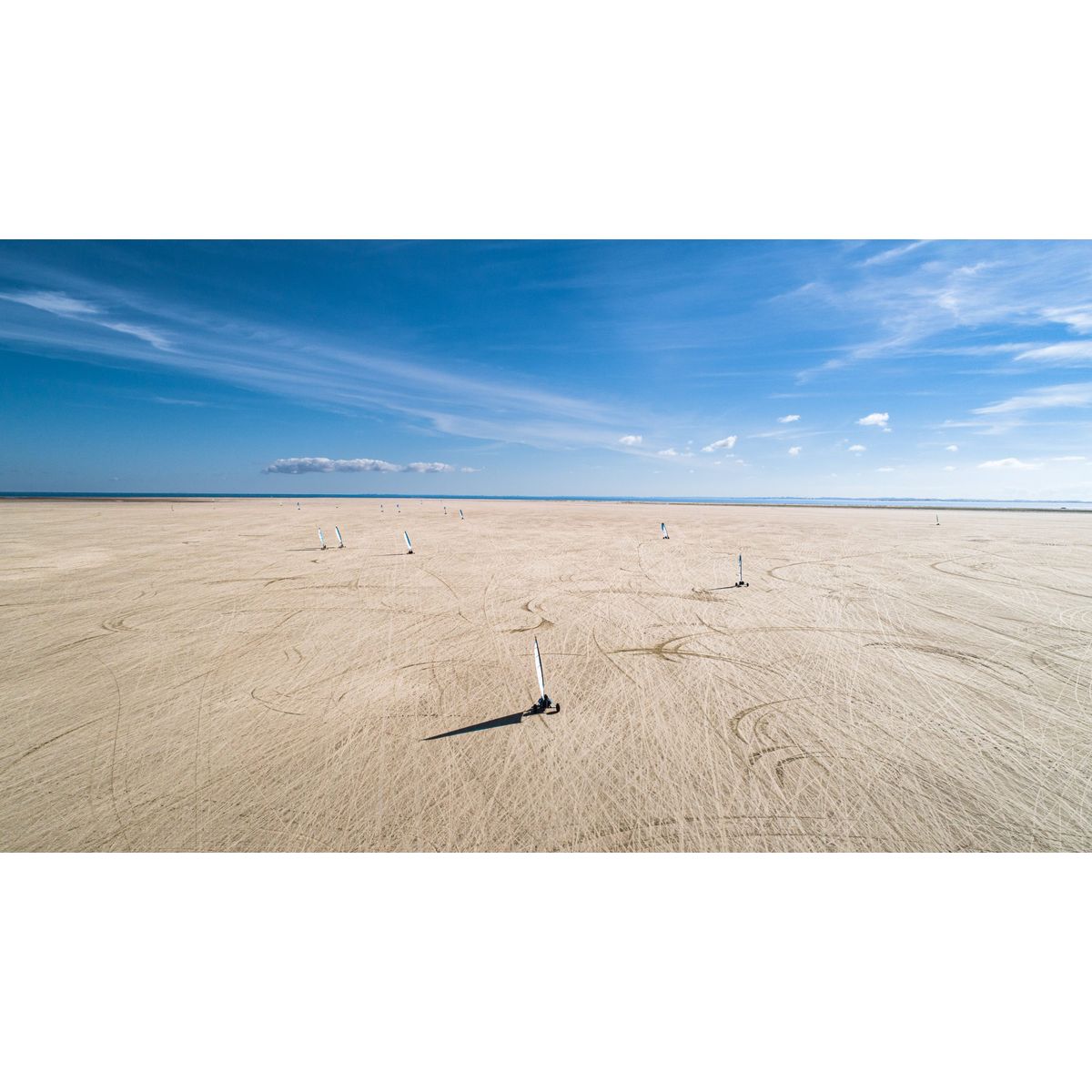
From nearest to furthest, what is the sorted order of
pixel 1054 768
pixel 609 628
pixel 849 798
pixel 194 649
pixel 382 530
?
pixel 849 798 → pixel 1054 768 → pixel 194 649 → pixel 609 628 → pixel 382 530

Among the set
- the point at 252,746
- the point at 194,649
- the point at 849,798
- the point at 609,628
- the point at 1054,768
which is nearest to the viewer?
the point at 849,798

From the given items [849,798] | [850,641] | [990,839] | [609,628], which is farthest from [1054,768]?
[609,628]

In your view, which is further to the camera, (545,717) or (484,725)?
(545,717)

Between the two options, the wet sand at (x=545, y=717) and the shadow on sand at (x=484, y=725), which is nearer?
the wet sand at (x=545, y=717)

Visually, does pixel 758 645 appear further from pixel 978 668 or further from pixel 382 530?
pixel 382 530
